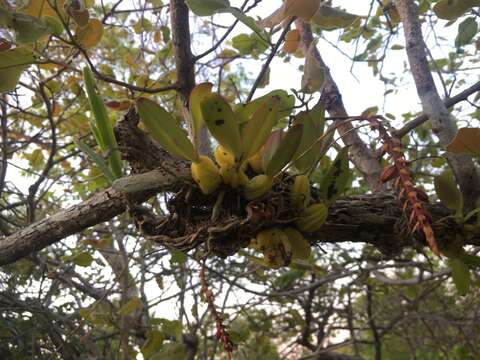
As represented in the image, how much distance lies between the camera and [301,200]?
2.14 feet

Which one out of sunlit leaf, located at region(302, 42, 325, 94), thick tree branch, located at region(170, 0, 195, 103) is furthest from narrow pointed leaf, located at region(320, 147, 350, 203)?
thick tree branch, located at region(170, 0, 195, 103)

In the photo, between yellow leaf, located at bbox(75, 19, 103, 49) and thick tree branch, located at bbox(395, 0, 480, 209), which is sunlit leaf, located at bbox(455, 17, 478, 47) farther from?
yellow leaf, located at bbox(75, 19, 103, 49)

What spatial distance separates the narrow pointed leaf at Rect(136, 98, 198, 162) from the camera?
59cm

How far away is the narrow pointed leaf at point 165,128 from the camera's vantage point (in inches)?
23.2

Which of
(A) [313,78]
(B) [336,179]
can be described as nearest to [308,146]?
(B) [336,179]

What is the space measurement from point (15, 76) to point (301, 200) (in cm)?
58

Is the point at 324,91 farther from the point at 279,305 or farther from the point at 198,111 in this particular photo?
the point at 279,305

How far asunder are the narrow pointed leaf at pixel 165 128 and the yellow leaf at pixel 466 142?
37 centimetres

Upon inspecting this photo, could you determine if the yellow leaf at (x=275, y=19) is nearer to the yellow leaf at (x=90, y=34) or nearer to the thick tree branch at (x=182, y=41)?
the thick tree branch at (x=182, y=41)

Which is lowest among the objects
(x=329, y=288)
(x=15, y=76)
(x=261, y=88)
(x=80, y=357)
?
(x=80, y=357)

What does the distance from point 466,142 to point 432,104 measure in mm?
249

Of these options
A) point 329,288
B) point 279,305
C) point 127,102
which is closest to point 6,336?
point 127,102

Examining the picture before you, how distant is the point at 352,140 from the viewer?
3.70 ft

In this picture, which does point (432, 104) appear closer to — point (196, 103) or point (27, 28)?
point (196, 103)
